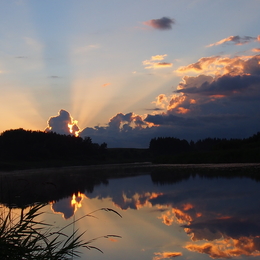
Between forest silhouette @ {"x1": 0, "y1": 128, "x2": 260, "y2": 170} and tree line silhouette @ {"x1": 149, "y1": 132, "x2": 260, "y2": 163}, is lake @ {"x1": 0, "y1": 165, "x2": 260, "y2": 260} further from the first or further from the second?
forest silhouette @ {"x1": 0, "y1": 128, "x2": 260, "y2": 170}

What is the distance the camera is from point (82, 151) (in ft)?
297

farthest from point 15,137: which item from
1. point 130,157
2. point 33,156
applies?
point 130,157

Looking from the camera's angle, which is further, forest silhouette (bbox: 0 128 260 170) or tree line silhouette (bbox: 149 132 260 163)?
forest silhouette (bbox: 0 128 260 170)

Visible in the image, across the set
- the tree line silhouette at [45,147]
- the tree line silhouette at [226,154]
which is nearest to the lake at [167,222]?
the tree line silhouette at [226,154]

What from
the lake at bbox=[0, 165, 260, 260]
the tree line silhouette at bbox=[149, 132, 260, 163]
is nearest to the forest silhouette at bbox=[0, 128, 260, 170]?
the tree line silhouette at bbox=[149, 132, 260, 163]

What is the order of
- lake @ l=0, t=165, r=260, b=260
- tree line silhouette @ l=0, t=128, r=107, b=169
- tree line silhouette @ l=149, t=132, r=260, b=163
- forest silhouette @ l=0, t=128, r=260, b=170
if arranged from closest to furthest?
lake @ l=0, t=165, r=260, b=260 < tree line silhouette @ l=149, t=132, r=260, b=163 < forest silhouette @ l=0, t=128, r=260, b=170 < tree line silhouette @ l=0, t=128, r=107, b=169

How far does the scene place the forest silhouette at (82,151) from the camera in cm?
4944

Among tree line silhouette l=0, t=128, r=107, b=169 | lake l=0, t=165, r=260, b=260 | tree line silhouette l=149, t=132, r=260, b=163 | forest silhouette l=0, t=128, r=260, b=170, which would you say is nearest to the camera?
lake l=0, t=165, r=260, b=260

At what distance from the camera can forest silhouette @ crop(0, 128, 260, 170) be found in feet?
162

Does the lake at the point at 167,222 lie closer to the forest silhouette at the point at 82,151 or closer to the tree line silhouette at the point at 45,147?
the forest silhouette at the point at 82,151

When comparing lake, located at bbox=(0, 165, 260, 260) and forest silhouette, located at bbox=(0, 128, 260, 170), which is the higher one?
forest silhouette, located at bbox=(0, 128, 260, 170)

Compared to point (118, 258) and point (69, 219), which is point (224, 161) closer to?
point (69, 219)

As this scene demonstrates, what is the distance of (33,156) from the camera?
74.5 m

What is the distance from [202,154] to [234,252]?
148 feet
